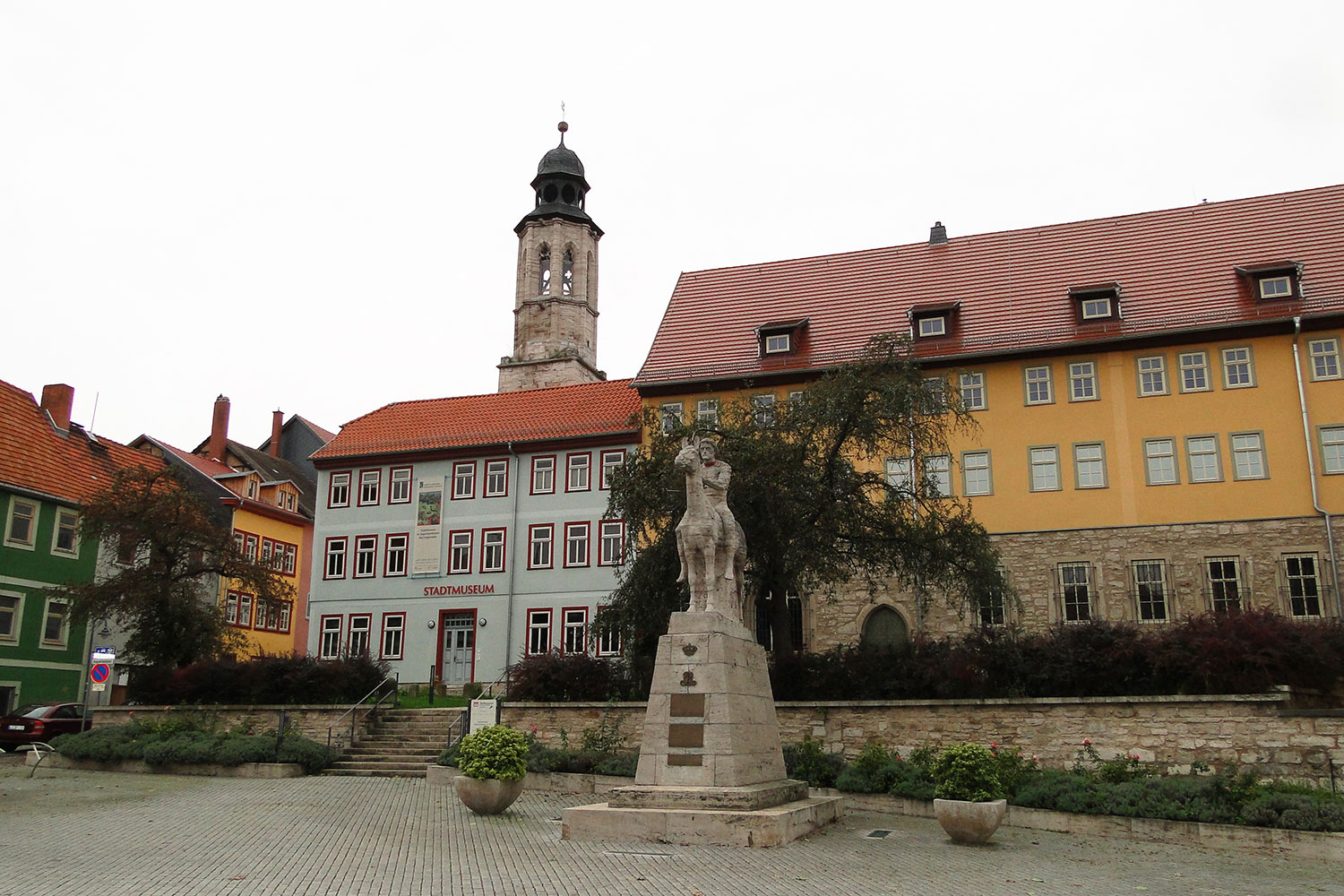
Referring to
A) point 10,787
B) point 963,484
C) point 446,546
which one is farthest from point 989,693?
point 446,546

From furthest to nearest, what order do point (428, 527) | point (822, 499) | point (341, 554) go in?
point (341, 554), point (428, 527), point (822, 499)

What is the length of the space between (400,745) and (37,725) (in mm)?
9378

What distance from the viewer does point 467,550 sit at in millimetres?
36281

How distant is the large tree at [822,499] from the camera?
2167cm

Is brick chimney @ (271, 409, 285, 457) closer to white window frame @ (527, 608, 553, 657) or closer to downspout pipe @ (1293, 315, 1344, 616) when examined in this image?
white window frame @ (527, 608, 553, 657)

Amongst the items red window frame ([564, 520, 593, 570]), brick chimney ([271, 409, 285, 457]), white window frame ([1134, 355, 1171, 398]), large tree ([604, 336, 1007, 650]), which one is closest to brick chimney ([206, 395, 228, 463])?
brick chimney ([271, 409, 285, 457])

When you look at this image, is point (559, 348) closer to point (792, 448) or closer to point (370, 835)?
point (792, 448)

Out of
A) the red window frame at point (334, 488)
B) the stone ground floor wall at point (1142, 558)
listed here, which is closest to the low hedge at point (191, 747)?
the stone ground floor wall at point (1142, 558)

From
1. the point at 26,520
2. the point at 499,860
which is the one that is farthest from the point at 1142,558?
the point at 26,520

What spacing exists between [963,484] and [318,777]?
17.4m

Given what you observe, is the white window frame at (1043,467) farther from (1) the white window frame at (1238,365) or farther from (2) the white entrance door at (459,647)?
(2) the white entrance door at (459,647)

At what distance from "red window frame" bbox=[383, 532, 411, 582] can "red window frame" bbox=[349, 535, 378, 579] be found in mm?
317

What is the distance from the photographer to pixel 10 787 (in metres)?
18.9

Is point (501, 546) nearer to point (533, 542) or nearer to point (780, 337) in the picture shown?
point (533, 542)
